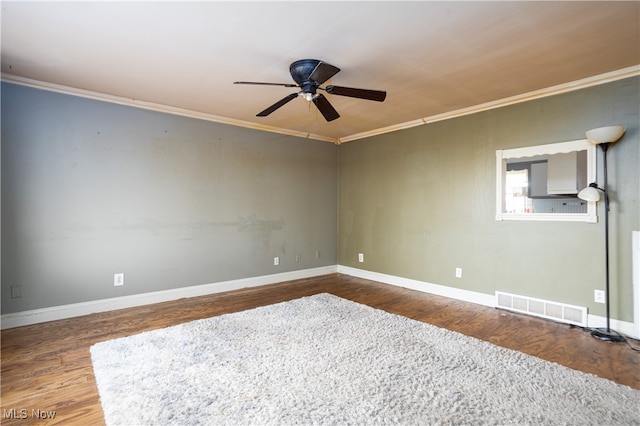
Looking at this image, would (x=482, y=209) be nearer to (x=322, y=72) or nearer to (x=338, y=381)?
(x=322, y=72)

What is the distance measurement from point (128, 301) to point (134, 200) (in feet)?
→ 3.91

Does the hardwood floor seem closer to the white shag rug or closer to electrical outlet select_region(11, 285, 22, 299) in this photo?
the white shag rug

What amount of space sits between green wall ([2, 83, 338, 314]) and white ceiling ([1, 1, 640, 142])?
46cm

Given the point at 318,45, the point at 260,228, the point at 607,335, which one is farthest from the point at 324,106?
the point at 607,335

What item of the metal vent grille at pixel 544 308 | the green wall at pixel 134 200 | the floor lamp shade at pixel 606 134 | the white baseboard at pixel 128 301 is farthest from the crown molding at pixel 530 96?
the white baseboard at pixel 128 301

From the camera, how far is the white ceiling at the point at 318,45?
6.60 ft

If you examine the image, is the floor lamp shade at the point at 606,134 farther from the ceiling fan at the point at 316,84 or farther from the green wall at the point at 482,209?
the ceiling fan at the point at 316,84

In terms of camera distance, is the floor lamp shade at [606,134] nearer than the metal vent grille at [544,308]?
Yes

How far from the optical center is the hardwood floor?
1.92m

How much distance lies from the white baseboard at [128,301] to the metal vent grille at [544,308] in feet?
9.69

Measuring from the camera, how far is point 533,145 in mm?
3455

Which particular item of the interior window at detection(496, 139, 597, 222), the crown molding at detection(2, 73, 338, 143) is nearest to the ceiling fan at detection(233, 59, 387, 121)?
the crown molding at detection(2, 73, 338, 143)

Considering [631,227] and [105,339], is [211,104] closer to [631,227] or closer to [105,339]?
[105,339]

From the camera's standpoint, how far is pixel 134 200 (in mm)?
3742
